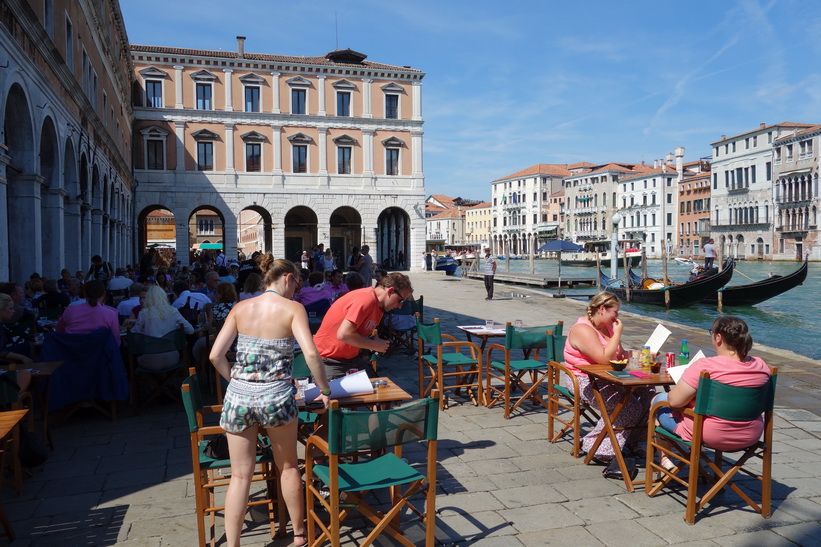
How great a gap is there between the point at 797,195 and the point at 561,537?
63.3 m

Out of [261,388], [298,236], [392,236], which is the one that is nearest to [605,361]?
[261,388]

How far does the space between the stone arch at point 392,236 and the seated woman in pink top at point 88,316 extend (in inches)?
1081

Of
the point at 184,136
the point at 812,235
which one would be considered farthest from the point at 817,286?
the point at 184,136

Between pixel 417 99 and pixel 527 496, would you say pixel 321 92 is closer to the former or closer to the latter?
pixel 417 99

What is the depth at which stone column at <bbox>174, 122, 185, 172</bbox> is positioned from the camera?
29750 mm

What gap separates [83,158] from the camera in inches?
573

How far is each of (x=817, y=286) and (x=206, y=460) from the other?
38.0 m

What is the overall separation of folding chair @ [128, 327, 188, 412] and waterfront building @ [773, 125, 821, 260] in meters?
59.5

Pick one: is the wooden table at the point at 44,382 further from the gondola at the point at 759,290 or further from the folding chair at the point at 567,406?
the gondola at the point at 759,290

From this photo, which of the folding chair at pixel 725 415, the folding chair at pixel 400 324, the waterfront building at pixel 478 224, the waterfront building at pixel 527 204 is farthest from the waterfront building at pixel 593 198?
the folding chair at pixel 725 415

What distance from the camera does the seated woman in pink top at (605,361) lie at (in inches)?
165

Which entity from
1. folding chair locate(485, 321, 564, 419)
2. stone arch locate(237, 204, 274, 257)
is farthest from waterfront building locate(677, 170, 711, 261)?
folding chair locate(485, 321, 564, 419)

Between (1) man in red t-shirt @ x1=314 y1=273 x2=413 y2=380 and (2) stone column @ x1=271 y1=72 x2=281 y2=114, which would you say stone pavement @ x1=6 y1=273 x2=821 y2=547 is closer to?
(1) man in red t-shirt @ x1=314 y1=273 x2=413 y2=380

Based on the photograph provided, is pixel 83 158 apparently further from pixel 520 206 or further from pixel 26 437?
pixel 520 206
